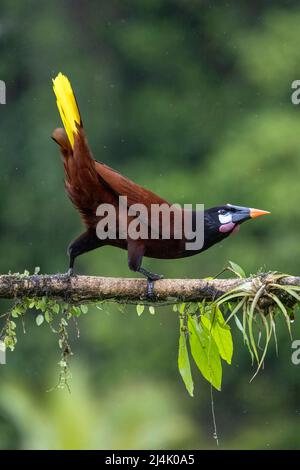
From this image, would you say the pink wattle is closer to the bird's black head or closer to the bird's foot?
the bird's black head

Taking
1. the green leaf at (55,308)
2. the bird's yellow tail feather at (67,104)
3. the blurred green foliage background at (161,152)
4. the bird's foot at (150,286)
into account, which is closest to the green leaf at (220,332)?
the bird's foot at (150,286)

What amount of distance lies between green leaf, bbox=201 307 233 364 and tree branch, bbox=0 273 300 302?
79 millimetres

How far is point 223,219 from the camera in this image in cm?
373

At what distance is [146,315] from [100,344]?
18.1 inches

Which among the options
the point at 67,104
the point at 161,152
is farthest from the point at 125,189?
the point at 161,152

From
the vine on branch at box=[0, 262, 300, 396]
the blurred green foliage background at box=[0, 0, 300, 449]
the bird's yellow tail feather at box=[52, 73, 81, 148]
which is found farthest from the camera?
the blurred green foliage background at box=[0, 0, 300, 449]

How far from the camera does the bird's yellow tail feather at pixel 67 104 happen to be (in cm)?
365

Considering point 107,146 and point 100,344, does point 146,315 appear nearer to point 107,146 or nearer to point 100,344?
point 100,344

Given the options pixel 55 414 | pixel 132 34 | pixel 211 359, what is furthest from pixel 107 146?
pixel 211 359

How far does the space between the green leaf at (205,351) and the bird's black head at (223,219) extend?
0.31 metres

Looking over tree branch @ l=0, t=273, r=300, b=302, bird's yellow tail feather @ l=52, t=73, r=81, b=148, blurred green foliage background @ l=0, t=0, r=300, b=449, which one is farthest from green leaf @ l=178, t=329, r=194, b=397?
blurred green foliage background @ l=0, t=0, r=300, b=449

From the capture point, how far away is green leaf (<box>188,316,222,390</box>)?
357 centimetres

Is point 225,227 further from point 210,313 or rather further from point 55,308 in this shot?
point 55,308

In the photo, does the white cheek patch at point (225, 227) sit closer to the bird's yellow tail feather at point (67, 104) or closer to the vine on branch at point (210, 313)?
the vine on branch at point (210, 313)
